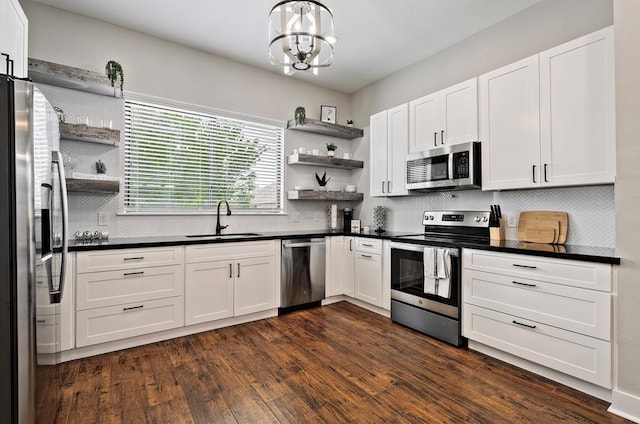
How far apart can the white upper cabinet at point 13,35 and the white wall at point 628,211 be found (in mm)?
3593

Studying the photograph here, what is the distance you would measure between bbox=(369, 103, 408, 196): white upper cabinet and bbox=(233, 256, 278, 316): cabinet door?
1.70 m

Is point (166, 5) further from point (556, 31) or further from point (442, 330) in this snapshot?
point (442, 330)

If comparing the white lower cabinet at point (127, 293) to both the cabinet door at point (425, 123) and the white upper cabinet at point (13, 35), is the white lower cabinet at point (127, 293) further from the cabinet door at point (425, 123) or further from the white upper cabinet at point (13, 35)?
the cabinet door at point (425, 123)

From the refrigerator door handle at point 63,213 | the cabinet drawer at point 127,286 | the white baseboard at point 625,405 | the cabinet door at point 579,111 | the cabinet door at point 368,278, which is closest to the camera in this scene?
the refrigerator door handle at point 63,213

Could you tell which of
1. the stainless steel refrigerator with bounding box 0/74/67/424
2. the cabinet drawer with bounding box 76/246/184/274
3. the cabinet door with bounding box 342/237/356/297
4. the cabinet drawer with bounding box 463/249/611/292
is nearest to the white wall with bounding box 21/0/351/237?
the cabinet drawer with bounding box 76/246/184/274

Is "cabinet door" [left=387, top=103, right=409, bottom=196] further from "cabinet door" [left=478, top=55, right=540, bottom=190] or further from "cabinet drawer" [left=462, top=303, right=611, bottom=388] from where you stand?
"cabinet drawer" [left=462, top=303, right=611, bottom=388]

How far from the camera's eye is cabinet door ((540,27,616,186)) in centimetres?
221

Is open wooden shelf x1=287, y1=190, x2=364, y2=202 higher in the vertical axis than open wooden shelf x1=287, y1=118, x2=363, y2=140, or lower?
lower

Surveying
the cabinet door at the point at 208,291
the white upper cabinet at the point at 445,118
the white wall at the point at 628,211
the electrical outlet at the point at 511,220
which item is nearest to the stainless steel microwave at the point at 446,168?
the white upper cabinet at the point at 445,118

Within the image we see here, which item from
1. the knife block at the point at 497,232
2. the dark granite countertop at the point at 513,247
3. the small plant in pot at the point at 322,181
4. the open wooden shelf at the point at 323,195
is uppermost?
the small plant in pot at the point at 322,181

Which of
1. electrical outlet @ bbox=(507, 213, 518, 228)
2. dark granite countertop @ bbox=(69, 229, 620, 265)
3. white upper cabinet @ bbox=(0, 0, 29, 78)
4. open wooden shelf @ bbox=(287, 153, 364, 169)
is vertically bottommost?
dark granite countertop @ bbox=(69, 229, 620, 265)

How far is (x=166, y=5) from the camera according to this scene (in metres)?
2.93

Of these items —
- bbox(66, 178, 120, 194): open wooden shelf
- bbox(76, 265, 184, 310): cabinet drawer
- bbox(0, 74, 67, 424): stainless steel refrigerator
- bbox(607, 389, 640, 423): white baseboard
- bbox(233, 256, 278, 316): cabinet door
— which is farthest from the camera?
bbox(233, 256, 278, 316): cabinet door

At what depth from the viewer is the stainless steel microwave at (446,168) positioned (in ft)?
9.96
